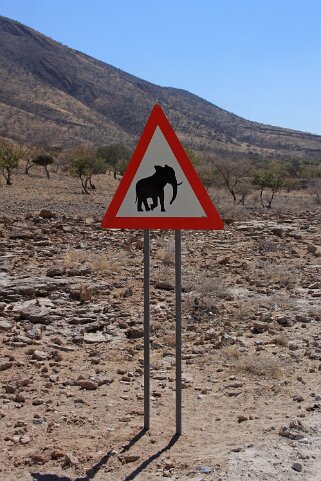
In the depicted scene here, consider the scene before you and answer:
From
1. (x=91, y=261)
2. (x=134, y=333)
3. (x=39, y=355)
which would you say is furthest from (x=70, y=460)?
(x=91, y=261)

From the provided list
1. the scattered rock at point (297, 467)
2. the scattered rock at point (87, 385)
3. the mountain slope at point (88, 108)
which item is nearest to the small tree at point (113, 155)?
the mountain slope at point (88, 108)

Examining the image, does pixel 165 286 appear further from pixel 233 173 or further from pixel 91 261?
pixel 233 173

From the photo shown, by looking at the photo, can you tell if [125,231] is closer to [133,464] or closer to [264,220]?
[264,220]

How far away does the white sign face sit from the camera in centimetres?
351

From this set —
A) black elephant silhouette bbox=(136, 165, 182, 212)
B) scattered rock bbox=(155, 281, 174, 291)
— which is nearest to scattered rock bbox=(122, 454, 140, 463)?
black elephant silhouette bbox=(136, 165, 182, 212)

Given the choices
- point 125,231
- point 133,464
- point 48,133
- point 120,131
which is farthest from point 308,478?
point 120,131

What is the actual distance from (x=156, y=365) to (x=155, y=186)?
2.02 m

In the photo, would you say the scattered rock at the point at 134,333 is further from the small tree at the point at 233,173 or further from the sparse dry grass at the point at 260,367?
the small tree at the point at 233,173

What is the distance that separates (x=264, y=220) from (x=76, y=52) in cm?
13323

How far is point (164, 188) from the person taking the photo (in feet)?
11.4

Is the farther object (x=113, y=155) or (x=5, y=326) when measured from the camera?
(x=113, y=155)

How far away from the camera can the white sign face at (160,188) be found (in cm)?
351

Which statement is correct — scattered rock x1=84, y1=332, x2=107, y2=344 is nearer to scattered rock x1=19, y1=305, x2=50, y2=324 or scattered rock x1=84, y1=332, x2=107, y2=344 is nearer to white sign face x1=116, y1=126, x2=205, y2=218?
scattered rock x1=19, y1=305, x2=50, y2=324

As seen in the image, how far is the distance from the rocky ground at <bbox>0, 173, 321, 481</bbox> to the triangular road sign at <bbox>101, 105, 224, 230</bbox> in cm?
135
